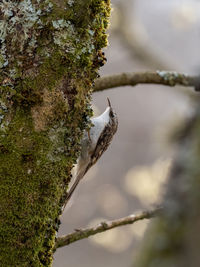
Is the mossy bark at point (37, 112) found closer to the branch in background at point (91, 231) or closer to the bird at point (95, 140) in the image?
the branch in background at point (91, 231)

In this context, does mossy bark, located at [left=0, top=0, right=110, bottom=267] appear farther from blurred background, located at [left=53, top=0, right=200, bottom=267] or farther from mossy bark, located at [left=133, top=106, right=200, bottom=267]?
blurred background, located at [left=53, top=0, right=200, bottom=267]

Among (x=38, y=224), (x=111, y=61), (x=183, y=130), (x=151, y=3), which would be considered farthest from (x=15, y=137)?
(x=111, y=61)

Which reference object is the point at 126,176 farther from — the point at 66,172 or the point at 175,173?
the point at 175,173

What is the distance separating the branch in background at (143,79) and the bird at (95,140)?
0.45 meters

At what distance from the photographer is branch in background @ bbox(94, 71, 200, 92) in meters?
2.16

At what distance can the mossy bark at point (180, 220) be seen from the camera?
0.65 m

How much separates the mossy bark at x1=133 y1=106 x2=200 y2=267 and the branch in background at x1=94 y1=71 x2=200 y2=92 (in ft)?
4.42

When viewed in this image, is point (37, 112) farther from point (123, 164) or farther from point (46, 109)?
point (123, 164)

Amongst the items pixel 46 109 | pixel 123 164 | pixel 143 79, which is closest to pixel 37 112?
pixel 46 109

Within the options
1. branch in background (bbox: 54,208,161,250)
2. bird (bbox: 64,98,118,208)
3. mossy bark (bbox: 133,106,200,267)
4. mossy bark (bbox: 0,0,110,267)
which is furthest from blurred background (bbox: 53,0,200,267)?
mossy bark (bbox: 133,106,200,267)

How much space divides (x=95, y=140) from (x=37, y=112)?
1.38 m

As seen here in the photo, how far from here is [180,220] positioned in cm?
69

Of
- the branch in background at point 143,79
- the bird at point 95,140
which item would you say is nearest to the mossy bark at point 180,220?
the branch in background at point 143,79

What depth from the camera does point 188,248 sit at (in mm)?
643
